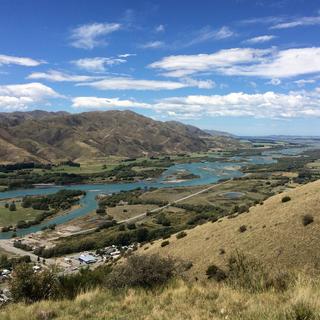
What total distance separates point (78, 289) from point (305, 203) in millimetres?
26138

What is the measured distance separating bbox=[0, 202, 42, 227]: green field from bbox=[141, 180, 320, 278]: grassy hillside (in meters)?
97.6

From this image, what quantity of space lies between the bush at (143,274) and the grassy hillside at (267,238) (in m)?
11.5

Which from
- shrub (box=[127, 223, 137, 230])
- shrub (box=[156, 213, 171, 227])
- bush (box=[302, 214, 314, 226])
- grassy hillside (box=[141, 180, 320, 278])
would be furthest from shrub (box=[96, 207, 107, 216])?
bush (box=[302, 214, 314, 226])

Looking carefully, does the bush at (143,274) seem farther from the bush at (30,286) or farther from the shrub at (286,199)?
the shrub at (286,199)

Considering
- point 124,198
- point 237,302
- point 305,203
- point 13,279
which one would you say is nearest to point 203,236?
point 305,203

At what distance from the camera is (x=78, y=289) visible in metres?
13.9

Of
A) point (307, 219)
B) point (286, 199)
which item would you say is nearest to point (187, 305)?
point (307, 219)

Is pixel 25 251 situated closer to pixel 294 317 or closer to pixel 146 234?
pixel 146 234

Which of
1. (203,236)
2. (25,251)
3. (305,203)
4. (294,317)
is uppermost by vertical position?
(294,317)

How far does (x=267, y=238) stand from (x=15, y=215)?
11726cm

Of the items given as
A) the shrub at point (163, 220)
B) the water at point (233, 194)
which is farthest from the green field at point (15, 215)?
the water at point (233, 194)

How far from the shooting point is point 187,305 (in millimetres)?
9953

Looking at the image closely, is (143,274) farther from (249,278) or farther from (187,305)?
(187,305)

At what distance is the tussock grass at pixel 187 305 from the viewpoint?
8219 millimetres
